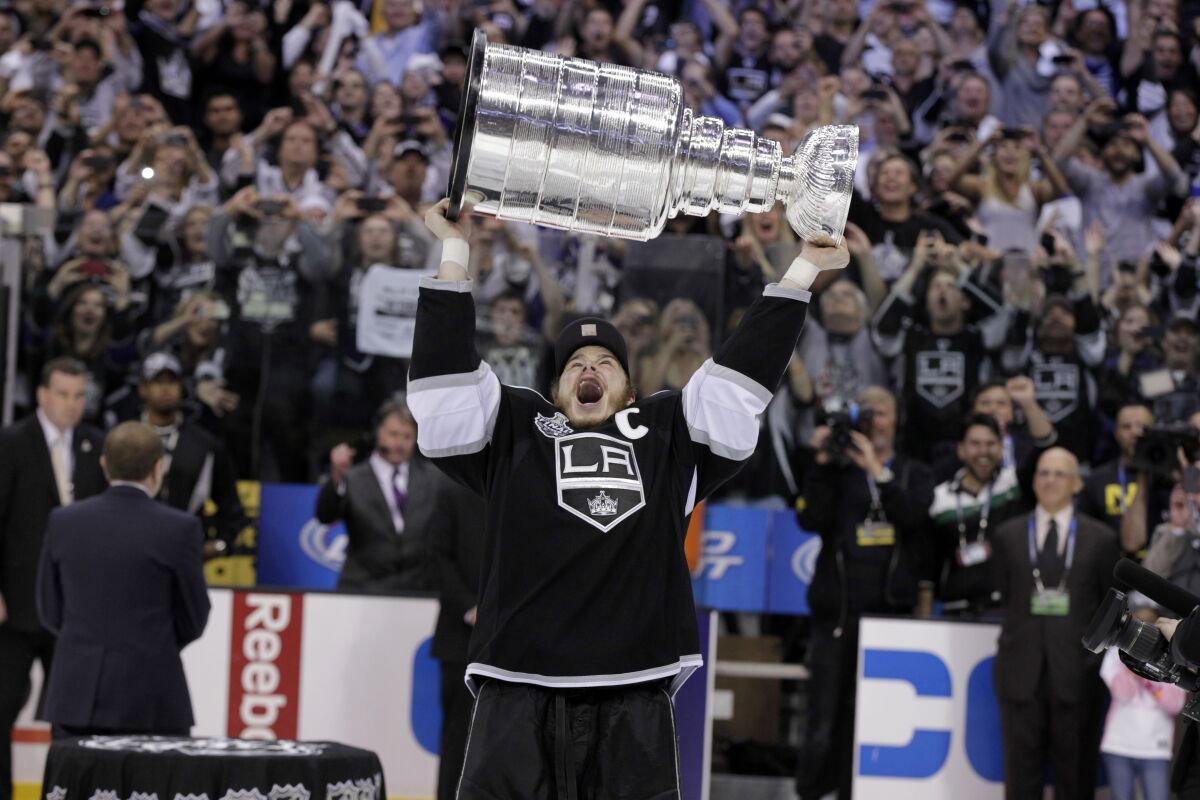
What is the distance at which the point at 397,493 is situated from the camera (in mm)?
8609

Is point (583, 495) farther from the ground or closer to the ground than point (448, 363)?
closer to the ground

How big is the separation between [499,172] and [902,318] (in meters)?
4.87

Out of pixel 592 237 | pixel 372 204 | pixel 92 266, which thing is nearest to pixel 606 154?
pixel 592 237

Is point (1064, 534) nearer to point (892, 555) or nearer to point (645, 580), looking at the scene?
point (892, 555)

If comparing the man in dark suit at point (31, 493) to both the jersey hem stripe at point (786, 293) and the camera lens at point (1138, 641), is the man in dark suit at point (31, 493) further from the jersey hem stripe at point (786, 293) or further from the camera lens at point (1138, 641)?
the camera lens at point (1138, 641)

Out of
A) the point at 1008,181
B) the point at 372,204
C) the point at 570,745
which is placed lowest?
the point at 570,745

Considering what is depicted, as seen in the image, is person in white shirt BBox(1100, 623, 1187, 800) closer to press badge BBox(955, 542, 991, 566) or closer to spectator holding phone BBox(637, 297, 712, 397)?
press badge BBox(955, 542, 991, 566)

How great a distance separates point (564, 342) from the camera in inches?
186

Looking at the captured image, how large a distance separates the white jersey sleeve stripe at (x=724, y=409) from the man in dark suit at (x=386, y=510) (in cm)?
417

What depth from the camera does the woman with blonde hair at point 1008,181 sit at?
10.3m

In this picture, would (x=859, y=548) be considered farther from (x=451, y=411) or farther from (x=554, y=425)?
(x=451, y=411)

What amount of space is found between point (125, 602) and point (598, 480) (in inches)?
94.6

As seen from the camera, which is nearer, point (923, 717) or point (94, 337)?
point (923, 717)

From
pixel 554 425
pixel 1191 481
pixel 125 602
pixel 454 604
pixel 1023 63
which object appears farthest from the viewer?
pixel 1023 63
